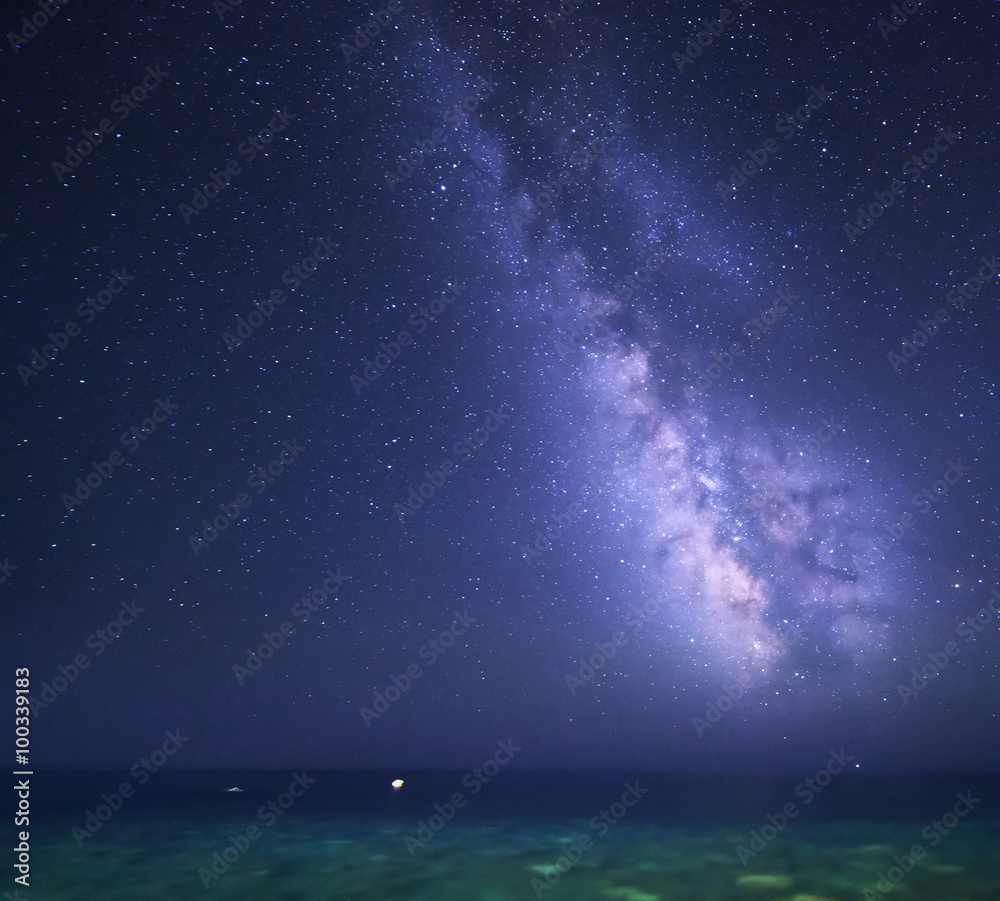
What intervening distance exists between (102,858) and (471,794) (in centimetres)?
1056

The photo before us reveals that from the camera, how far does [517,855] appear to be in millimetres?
6461

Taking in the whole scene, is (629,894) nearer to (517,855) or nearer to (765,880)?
(765,880)

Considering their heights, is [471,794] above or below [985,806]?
above

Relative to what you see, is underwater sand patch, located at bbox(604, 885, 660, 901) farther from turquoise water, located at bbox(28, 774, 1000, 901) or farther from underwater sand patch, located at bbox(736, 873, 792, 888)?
underwater sand patch, located at bbox(736, 873, 792, 888)

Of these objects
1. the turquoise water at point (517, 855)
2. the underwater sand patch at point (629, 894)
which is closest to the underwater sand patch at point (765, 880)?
the turquoise water at point (517, 855)

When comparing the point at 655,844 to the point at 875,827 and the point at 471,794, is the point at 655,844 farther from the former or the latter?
the point at 471,794

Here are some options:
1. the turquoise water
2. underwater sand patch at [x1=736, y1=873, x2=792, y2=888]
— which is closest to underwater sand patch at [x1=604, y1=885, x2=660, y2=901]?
the turquoise water

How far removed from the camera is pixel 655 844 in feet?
22.7

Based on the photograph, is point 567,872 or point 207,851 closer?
point 567,872

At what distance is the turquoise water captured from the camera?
16.2 ft

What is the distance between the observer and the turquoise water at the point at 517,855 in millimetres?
4926

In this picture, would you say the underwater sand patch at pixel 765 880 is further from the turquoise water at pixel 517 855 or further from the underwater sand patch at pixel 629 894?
the underwater sand patch at pixel 629 894

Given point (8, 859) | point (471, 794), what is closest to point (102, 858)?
point (8, 859)

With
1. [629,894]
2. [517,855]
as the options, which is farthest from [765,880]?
[517,855]
